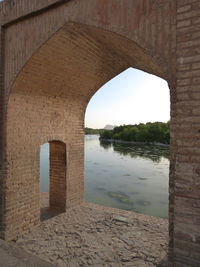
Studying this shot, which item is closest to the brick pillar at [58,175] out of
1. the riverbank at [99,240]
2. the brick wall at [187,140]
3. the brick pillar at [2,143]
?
the riverbank at [99,240]

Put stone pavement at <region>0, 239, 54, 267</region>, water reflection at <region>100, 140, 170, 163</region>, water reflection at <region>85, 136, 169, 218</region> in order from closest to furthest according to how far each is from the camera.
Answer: stone pavement at <region>0, 239, 54, 267</region> < water reflection at <region>85, 136, 169, 218</region> < water reflection at <region>100, 140, 170, 163</region>

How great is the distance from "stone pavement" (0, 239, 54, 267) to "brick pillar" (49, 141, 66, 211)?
6.05 feet

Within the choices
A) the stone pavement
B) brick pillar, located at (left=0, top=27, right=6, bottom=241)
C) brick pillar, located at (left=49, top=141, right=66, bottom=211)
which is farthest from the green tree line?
the stone pavement

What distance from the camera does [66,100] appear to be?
Result: 203 inches

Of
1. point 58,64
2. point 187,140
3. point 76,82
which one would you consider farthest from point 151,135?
point 187,140

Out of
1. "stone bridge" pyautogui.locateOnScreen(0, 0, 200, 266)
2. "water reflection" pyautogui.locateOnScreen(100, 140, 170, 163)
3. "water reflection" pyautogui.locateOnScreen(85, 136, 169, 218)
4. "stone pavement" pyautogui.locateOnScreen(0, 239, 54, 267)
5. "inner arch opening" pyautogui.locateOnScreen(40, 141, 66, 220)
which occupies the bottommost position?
"water reflection" pyautogui.locateOnScreen(100, 140, 170, 163)

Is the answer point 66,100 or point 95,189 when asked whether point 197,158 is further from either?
point 95,189

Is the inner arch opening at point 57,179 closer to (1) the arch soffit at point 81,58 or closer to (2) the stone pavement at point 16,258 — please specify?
(1) the arch soffit at point 81,58

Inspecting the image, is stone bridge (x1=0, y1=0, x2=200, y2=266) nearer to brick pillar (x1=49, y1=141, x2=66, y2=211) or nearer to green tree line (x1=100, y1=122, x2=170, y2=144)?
brick pillar (x1=49, y1=141, x2=66, y2=211)

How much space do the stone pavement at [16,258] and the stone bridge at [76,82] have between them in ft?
1.49

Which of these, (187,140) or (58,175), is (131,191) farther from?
(187,140)

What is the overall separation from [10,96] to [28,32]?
123 cm

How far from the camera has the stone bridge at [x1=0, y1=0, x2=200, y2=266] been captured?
2.18 metres

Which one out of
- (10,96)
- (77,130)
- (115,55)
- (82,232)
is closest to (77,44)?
(115,55)
